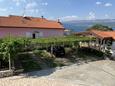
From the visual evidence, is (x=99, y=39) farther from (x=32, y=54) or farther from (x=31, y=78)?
(x=31, y=78)

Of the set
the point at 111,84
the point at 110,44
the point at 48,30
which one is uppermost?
the point at 48,30

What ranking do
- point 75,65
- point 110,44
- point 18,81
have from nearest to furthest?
point 18,81, point 75,65, point 110,44

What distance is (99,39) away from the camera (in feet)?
103

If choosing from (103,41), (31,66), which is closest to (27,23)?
(31,66)

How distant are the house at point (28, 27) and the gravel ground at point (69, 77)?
38.9ft

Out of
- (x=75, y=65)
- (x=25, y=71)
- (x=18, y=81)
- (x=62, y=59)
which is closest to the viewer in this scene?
(x=18, y=81)

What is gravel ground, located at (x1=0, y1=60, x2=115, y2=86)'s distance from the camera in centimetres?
1795

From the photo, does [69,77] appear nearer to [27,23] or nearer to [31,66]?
[31,66]

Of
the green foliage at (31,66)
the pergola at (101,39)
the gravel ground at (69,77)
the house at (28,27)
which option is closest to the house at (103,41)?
the pergola at (101,39)

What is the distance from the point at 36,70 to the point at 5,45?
4.66 metres

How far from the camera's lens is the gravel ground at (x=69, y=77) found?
58.9 ft

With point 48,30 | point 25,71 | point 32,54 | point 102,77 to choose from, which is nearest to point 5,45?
point 25,71

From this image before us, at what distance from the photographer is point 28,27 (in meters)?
31.9

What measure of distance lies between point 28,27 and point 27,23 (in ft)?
4.75
